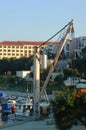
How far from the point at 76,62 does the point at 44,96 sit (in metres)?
32.6

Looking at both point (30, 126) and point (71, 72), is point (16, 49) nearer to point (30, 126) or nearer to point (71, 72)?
point (71, 72)

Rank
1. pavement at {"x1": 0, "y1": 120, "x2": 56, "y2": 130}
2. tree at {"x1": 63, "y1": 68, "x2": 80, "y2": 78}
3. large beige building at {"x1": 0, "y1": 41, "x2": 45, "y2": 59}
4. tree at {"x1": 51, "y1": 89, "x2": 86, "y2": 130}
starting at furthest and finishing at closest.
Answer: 1. large beige building at {"x1": 0, "y1": 41, "x2": 45, "y2": 59}
2. tree at {"x1": 63, "y1": 68, "x2": 80, "y2": 78}
3. pavement at {"x1": 0, "y1": 120, "x2": 56, "y2": 130}
4. tree at {"x1": 51, "y1": 89, "x2": 86, "y2": 130}

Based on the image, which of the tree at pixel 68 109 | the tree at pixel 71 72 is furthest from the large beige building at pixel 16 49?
the tree at pixel 68 109

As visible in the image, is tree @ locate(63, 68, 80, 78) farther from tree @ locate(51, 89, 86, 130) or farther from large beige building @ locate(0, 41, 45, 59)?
large beige building @ locate(0, 41, 45, 59)

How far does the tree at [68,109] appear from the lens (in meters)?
17.3

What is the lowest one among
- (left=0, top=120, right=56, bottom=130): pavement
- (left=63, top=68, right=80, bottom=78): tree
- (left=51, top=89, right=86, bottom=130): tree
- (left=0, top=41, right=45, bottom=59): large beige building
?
(left=0, top=120, right=56, bottom=130): pavement

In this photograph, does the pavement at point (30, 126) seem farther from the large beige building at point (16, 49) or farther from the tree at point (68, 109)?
the large beige building at point (16, 49)

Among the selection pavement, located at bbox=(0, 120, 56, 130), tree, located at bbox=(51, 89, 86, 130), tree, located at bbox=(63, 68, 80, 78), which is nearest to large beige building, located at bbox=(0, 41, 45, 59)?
tree, located at bbox=(63, 68, 80, 78)

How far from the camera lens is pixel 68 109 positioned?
17.4 meters

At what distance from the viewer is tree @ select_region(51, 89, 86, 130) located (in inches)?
682

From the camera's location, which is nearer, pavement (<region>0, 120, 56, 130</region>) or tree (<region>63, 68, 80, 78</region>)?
pavement (<region>0, 120, 56, 130</region>)

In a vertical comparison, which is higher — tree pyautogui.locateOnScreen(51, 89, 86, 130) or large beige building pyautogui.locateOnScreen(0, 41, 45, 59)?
large beige building pyautogui.locateOnScreen(0, 41, 45, 59)

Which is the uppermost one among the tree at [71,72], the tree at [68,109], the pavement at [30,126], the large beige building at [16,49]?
the large beige building at [16,49]

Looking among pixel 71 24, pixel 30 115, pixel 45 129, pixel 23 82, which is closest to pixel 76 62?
pixel 23 82
